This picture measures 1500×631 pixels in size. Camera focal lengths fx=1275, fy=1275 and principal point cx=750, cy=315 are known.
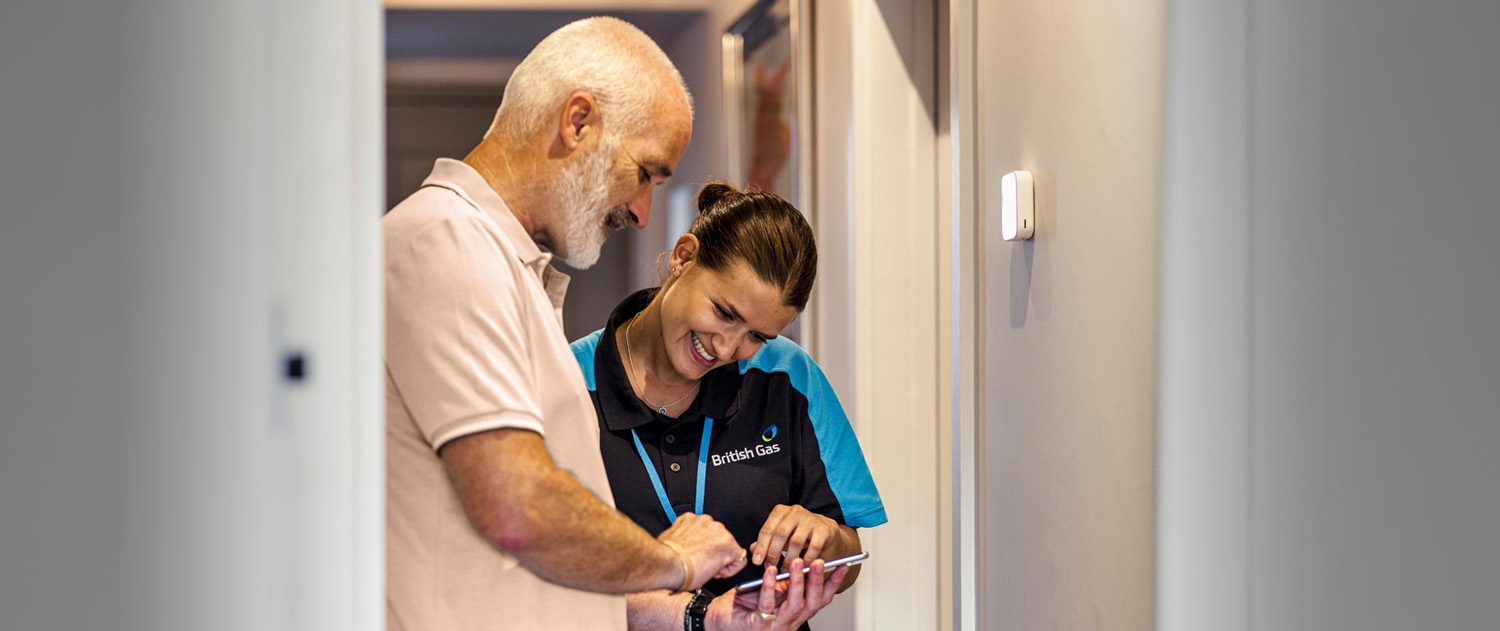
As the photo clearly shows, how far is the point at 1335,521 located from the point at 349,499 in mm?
952

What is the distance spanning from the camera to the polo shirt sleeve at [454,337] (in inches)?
49.1

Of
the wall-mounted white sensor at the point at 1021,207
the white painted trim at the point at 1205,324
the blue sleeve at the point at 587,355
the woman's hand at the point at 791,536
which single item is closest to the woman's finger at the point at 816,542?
the woman's hand at the point at 791,536

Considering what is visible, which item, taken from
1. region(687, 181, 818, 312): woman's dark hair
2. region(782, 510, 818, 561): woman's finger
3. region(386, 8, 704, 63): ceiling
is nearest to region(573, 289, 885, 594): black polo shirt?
region(782, 510, 818, 561): woman's finger

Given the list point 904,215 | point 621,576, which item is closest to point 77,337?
point 621,576

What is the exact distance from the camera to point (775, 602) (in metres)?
1.96

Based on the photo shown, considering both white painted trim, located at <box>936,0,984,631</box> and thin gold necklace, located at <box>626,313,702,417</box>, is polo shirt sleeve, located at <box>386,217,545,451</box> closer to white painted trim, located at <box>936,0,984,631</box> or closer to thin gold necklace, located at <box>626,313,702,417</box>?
thin gold necklace, located at <box>626,313,702,417</box>

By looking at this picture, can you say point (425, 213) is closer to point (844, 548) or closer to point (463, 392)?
point (463, 392)

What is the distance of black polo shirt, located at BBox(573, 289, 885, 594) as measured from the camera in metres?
2.06

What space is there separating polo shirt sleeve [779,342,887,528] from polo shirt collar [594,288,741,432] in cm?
12

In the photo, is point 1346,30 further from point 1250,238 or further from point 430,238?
point 430,238

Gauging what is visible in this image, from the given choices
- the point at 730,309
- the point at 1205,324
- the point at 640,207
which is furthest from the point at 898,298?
the point at 1205,324

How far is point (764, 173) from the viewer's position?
131 inches

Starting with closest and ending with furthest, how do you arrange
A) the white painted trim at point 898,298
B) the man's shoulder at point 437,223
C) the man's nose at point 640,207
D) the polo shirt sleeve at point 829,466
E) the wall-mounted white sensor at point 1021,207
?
the man's shoulder at point 437,223
the man's nose at point 640,207
the wall-mounted white sensor at point 1021,207
the polo shirt sleeve at point 829,466
the white painted trim at point 898,298

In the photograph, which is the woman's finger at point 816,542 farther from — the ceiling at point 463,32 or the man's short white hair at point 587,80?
the ceiling at point 463,32
